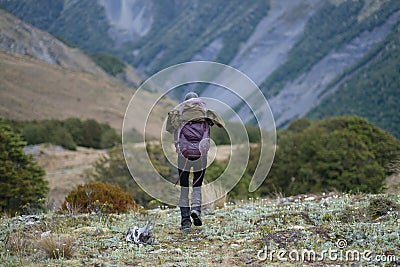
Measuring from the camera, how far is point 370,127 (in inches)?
1574

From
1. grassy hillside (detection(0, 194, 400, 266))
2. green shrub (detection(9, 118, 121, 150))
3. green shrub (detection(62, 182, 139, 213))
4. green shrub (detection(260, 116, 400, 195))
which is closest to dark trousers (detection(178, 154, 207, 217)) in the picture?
grassy hillside (detection(0, 194, 400, 266))

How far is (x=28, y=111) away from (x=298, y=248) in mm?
72147

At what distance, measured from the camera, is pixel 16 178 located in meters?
23.9

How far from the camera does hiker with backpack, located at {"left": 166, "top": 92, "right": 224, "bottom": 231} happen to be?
26.8ft

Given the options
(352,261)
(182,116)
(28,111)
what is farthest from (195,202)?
(28,111)

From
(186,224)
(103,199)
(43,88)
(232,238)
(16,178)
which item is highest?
(43,88)

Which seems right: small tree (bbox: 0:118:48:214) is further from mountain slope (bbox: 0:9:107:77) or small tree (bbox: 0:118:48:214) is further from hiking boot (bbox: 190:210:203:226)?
mountain slope (bbox: 0:9:107:77)

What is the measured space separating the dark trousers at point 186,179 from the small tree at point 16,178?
1445 cm

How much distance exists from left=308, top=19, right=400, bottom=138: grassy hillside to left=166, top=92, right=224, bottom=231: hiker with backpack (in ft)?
369

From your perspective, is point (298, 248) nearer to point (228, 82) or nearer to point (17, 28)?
point (228, 82)

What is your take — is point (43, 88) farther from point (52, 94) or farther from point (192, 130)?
point (192, 130)

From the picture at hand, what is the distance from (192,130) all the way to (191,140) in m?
0.17

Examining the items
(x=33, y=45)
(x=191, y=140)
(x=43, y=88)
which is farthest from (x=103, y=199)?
(x=33, y=45)

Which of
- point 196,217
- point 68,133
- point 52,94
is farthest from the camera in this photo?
point 52,94
